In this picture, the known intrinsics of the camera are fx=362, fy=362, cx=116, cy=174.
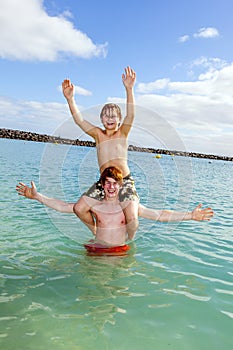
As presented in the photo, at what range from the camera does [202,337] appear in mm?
3791

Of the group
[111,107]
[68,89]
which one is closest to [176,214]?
[111,107]

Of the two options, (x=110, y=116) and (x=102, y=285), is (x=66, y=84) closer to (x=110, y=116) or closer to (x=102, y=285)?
(x=110, y=116)

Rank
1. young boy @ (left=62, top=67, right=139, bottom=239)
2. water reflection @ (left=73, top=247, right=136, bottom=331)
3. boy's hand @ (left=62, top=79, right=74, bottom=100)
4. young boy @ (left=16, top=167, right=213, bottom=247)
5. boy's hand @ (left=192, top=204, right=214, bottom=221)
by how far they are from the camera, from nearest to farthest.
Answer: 1. water reflection @ (left=73, top=247, right=136, bottom=331)
2. boy's hand @ (left=192, top=204, right=214, bottom=221)
3. young boy @ (left=16, top=167, right=213, bottom=247)
4. young boy @ (left=62, top=67, right=139, bottom=239)
5. boy's hand @ (left=62, top=79, right=74, bottom=100)

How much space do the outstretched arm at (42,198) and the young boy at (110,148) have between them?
0.59 feet

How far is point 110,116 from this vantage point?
576 cm

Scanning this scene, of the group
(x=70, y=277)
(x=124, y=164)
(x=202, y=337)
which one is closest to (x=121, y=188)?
(x=124, y=164)

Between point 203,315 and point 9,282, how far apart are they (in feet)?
8.45

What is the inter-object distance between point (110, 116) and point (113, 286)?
8.48ft

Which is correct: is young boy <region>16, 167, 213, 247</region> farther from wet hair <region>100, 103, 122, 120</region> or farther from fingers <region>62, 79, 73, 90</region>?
fingers <region>62, 79, 73, 90</region>

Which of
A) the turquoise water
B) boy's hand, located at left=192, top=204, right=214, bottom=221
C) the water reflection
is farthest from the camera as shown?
boy's hand, located at left=192, top=204, right=214, bottom=221

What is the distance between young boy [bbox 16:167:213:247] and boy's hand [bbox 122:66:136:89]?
4.33 feet

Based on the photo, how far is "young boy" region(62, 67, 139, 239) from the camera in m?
5.81

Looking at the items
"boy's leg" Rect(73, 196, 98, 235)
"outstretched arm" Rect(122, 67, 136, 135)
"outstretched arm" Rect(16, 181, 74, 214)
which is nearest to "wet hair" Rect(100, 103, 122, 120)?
"outstretched arm" Rect(122, 67, 136, 135)

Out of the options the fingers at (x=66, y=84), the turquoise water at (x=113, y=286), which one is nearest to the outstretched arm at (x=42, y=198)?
the turquoise water at (x=113, y=286)
